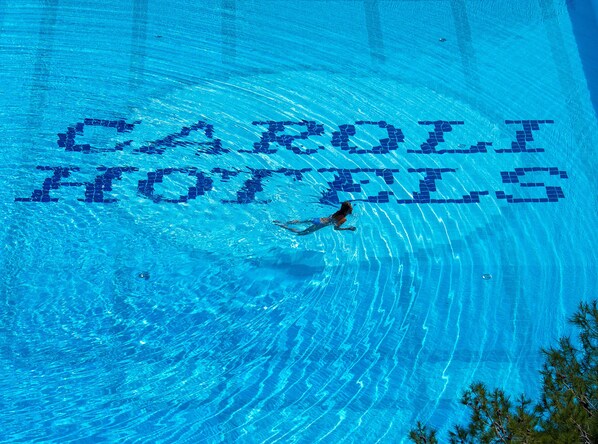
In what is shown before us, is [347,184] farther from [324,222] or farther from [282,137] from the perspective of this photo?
[282,137]

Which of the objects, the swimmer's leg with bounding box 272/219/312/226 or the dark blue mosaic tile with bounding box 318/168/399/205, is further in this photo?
the dark blue mosaic tile with bounding box 318/168/399/205

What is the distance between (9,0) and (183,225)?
10.1ft

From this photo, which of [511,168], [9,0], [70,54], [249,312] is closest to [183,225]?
[249,312]

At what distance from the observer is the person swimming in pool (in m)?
5.13

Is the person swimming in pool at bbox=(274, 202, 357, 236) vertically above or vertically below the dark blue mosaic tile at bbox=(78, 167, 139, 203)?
below

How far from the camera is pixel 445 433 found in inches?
174

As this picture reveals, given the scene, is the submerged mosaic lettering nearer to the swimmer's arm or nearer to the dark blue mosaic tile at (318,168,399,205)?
the dark blue mosaic tile at (318,168,399,205)

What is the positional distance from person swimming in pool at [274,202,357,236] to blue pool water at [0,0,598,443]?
8 cm

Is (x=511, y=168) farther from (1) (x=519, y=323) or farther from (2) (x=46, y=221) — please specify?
(2) (x=46, y=221)

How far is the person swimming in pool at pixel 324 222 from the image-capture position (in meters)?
5.13

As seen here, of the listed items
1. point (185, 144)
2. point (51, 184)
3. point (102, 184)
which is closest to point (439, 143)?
point (185, 144)

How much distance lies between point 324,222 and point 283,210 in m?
0.39

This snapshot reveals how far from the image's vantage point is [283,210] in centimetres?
549

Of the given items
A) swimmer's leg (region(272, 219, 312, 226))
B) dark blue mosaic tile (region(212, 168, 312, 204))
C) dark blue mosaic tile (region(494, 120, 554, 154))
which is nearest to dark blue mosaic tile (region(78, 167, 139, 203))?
dark blue mosaic tile (region(212, 168, 312, 204))
